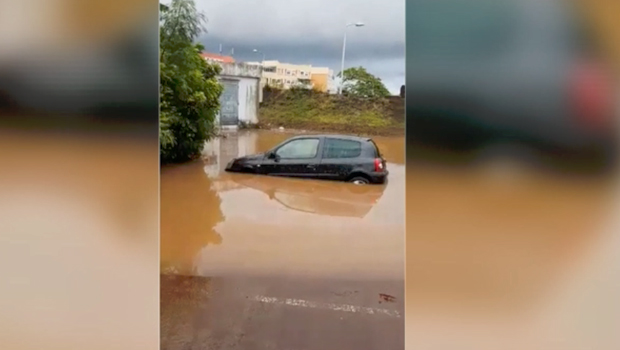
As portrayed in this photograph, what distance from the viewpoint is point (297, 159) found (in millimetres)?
1943

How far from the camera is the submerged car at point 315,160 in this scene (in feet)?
6.31

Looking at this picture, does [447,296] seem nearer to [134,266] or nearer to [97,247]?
[134,266]

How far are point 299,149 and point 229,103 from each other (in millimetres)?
Answer: 361

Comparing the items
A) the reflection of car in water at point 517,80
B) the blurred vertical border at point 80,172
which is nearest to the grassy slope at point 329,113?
the reflection of car in water at point 517,80

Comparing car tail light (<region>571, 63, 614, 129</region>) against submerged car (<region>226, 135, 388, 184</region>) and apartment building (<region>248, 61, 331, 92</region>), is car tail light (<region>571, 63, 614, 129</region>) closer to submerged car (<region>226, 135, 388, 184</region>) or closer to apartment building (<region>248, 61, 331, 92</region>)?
submerged car (<region>226, 135, 388, 184</region>)

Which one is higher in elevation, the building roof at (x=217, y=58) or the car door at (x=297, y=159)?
the building roof at (x=217, y=58)

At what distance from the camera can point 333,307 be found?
1.89 metres

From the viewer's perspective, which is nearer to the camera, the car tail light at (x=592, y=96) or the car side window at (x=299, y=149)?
the car tail light at (x=592, y=96)

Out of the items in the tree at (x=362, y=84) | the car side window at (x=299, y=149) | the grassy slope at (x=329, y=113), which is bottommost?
the car side window at (x=299, y=149)

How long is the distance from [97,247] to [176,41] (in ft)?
3.02

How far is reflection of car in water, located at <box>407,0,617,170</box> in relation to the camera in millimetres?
1733

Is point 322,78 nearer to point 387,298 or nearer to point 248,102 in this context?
point 248,102

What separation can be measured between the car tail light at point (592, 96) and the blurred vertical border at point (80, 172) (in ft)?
5.46

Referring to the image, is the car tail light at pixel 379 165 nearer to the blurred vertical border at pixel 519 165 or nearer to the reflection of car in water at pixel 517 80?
the blurred vertical border at pixel 519 165
